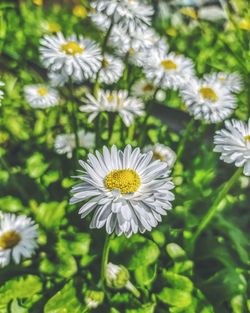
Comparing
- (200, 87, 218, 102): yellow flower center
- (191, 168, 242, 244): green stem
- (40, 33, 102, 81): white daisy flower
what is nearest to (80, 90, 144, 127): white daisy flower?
(40, 33, 102, 81): white daisy flower

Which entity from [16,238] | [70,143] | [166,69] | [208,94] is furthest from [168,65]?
[16,238]

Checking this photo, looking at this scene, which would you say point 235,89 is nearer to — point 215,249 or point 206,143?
point 206,143

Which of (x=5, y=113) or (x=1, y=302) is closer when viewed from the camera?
(x=1, y=302)

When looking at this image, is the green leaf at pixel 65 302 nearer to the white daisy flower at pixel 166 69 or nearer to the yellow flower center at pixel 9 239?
the yellow flower center at pixel 9 239

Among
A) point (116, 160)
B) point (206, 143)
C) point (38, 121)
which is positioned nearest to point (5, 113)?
point (38, 121)

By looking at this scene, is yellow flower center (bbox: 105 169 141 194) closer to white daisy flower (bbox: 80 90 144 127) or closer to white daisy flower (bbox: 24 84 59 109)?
white daisy flower (bbox: 80 90 144 127)

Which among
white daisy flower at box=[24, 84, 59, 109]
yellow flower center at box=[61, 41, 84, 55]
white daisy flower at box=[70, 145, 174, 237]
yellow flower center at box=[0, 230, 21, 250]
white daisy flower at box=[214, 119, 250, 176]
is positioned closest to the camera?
white daisy flower at box=[70, 145, 174, 237]

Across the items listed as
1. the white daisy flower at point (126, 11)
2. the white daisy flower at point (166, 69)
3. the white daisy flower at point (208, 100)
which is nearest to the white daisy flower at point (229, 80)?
the white daisy flower at point (208, 100)
